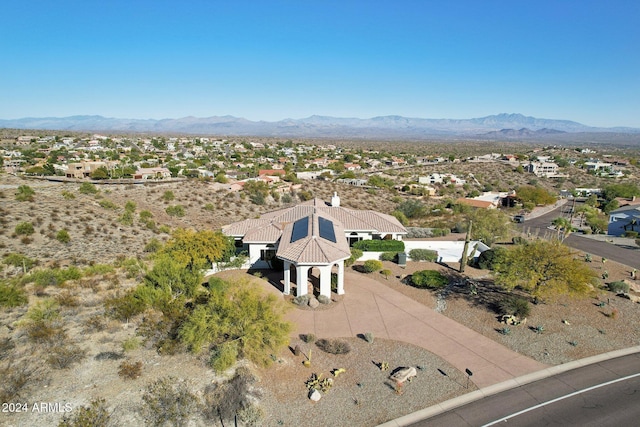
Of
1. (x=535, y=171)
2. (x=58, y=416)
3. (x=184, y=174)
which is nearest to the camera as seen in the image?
(x=58, y=416)

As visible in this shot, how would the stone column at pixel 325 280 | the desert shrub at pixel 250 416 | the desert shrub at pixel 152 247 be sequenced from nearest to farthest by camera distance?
the desert shrub at pixel 250 416, the stone column at pixel 325 280, the desert shrub at pixel 152 247

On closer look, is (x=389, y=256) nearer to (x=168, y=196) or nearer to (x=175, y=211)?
(x=175, y=211)

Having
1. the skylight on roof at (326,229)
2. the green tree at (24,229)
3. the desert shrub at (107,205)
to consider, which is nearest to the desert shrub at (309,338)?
the skylight on roof at (326,229)

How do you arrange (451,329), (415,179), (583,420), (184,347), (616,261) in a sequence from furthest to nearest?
1. (415,179)
2. (616,261)
3. (451,329)
4. (184,347)
5. (583,420)

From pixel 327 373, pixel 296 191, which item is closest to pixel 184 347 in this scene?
pixel 327 373

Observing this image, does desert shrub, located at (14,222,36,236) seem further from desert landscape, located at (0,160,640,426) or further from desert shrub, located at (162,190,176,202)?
→ desert shrub, located at (162,190,176,202)

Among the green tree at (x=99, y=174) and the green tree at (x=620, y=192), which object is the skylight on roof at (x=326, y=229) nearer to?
the green tree at (x=99, y=174)

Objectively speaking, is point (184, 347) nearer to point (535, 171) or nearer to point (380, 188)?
point (380, 188)
